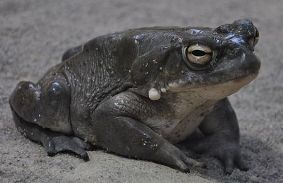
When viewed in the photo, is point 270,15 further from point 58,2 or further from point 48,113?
point 48,113

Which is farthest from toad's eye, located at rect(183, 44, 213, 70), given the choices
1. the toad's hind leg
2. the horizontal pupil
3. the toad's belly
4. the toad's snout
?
the toad's snout

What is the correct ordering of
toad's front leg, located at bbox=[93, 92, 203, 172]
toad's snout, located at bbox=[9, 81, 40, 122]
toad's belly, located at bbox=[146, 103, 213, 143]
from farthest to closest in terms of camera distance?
toad's snout, located at bbox=[9, 81, 40, 122] < toad's belly, located at bbox=[146, 103, 213, 143] < toad's front leg, located at bbox=[93, 92, 203, 172]

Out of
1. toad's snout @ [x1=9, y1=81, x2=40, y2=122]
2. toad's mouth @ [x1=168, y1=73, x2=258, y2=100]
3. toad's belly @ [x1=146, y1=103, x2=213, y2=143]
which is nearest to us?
toad's mouth @ [x1=168, y1=73, x2=258, y2=100]

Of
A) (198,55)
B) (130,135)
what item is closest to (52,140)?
(130,135)

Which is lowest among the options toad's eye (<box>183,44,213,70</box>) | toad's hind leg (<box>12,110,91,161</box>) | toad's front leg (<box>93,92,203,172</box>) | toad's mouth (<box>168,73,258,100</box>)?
toad's hind leg (<box>12,110,91,161</box>)

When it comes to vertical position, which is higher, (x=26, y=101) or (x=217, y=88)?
(x=217, y=88)

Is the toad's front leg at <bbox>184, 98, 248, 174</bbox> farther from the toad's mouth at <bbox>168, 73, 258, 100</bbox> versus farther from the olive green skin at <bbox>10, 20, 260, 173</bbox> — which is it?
the toad's mouth at <bbox>168, 73, 258, 100</bbox>

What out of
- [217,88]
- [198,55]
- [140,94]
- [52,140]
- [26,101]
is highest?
[198,55]

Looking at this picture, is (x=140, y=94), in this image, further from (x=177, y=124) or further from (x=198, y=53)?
(x=198, y=53)
